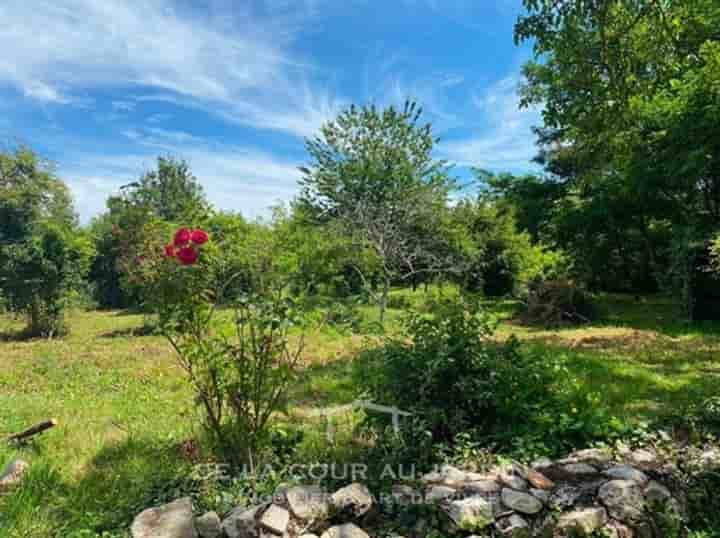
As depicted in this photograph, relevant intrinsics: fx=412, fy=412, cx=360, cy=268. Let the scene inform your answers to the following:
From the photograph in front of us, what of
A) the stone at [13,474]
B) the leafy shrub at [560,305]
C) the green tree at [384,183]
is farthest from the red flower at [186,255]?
the leafy shrub at [560,305]

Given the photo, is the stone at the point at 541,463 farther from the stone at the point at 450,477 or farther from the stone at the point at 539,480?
the stone at the point at 450,477

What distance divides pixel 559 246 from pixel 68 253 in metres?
11.9

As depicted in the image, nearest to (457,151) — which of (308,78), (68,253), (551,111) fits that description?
(308,78)

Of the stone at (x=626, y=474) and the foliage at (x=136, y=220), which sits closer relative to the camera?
the stone at (x=626, y=474)

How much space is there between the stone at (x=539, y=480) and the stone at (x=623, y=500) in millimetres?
195

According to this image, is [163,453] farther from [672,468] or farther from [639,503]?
[672,468]

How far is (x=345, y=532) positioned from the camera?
5.20 ft

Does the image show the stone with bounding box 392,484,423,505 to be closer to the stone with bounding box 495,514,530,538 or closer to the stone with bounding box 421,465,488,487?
the stone with bounding box 421,465,488,487

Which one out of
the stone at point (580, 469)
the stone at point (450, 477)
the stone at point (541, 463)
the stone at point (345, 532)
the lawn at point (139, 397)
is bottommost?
the lawn at point (139, 397)

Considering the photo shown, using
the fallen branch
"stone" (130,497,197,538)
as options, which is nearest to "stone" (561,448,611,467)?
"stone" (130,497,197,538)

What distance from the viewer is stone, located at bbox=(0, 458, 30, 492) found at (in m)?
2.10

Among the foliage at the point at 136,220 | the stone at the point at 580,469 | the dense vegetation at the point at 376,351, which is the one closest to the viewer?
the stone at the point at 580,469

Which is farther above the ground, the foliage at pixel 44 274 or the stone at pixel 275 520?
the foliage at pixel 44 274

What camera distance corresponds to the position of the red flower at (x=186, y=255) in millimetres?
1872
